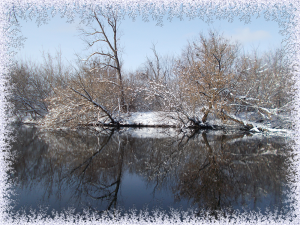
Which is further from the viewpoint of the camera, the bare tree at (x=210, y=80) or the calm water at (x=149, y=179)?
the bare tree at (x=210, y=80)

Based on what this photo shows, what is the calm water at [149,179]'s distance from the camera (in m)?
3.33

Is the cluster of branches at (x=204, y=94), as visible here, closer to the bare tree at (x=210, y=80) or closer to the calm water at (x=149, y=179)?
the bare tree at (x=210, y=80)

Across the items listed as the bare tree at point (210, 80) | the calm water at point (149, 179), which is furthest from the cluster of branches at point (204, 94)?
the calm water at point (149, 179)

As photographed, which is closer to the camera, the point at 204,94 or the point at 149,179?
the point at 149,179

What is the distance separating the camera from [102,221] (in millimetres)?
2791

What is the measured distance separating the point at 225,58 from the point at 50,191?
47.7 ft

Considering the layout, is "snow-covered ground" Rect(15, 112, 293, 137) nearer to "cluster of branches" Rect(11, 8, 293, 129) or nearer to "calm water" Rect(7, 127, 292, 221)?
"cluster of branches" Rect(11, 8, 293, 129)

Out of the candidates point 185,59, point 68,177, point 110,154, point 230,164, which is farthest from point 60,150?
point 185,59

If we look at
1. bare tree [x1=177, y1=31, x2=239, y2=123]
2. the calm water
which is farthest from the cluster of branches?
the calm water

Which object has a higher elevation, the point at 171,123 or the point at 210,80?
the point at 210,80

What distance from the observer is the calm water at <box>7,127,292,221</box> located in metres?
3.33

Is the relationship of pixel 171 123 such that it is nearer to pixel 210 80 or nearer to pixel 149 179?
pixel 210 80

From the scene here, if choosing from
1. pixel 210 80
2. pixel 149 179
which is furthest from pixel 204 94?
pixel 149 179

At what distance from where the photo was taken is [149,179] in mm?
4496
